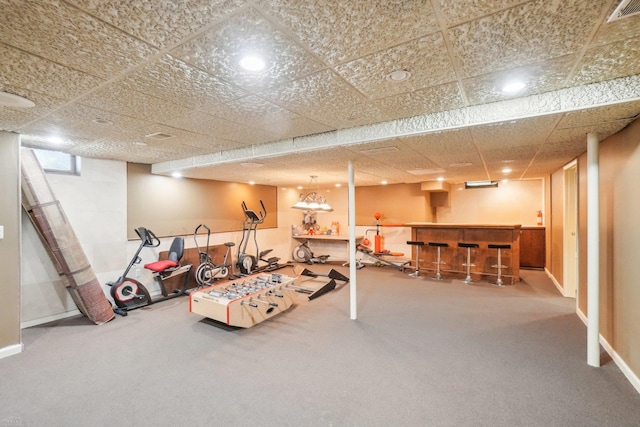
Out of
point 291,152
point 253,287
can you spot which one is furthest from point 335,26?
point 253,287

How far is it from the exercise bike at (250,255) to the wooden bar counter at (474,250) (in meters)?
3.61

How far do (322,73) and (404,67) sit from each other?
509 mm

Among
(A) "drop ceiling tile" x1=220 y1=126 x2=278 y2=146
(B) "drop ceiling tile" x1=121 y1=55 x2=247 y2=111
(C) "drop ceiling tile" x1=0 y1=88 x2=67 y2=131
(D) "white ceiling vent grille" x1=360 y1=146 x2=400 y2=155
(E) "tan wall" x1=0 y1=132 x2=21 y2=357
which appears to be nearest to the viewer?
(B) "drop ceiling tile" x1=121 y1=55 x2=247 y2=111

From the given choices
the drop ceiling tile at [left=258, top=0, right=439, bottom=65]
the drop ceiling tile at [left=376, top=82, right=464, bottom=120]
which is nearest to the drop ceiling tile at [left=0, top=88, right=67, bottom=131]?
the drop ceiling tile at [left=258, top=0, right=439, bottom=65]

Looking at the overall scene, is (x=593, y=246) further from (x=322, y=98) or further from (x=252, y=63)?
(x=252, y=63)

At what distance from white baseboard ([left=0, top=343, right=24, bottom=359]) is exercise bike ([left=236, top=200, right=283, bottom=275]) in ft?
11.7

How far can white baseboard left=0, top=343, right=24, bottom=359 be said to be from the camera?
3.02 meters

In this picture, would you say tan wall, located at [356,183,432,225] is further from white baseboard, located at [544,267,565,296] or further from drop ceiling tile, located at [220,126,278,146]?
drop ceiling tile, located at [220,126,278,146]

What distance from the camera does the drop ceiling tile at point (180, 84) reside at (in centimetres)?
179

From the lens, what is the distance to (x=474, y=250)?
6.46m

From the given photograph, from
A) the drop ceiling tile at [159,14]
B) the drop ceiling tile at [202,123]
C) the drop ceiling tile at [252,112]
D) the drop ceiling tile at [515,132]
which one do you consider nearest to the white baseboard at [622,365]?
the drop ceiling tile at [515,132]

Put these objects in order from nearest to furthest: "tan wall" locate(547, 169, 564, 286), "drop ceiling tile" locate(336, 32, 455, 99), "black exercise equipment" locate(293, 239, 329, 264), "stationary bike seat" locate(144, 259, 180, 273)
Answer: "drop ceiling tile" locate(336, 32, 455, 99)
"stationary bike seat" locate(144, 259, 180, 273)
"tan wall" locate(547, 169, 564, 286)
"black exercise equipment" locate(293, 239, 329, 264)

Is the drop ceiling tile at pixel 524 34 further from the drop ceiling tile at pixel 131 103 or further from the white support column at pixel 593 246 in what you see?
the drop ceiling tile at pixel 131 103

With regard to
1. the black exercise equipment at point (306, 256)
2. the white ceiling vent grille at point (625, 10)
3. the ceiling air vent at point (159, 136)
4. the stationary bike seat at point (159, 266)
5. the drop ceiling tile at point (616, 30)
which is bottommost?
the black exercise equipment at point (306, 256)
